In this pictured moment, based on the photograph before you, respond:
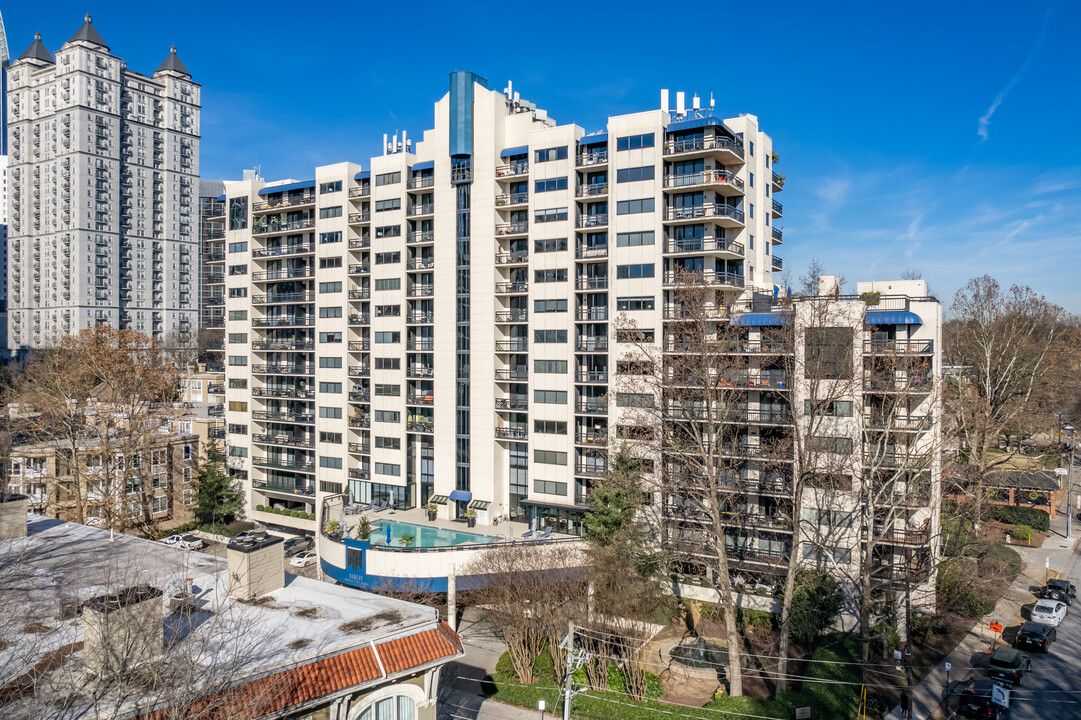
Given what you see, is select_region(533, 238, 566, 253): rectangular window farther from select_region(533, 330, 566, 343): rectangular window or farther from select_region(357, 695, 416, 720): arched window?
select_region(357, 695, 416, 720): arched window

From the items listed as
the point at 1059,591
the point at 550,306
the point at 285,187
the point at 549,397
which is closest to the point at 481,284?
the point at 550,306

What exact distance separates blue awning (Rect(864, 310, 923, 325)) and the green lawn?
16.9 m

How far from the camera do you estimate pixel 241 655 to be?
51.0ft

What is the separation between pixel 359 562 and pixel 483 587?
8.41 m

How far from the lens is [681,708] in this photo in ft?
91.2

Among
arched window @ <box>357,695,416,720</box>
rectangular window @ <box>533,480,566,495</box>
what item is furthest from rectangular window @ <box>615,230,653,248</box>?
arched window @ <box>357,695,416,720</box>

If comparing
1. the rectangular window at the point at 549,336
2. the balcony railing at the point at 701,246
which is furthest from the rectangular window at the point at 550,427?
the balcony railing at the point at 701,246

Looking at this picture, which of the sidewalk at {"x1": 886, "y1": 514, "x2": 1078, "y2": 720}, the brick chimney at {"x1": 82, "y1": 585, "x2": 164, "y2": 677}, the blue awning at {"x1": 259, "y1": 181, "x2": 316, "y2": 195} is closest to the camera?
the brick chimney at {"x1": 82, "y1": 585, "x2": 164, "y2": 677}

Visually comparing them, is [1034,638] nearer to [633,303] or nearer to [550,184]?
[633,303]

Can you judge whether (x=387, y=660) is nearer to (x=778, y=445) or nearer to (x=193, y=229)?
(x=778, y=445)

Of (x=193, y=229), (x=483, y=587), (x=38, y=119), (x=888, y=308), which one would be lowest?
(x=483, y=587)

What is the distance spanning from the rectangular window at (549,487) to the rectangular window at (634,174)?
20769 millimetres

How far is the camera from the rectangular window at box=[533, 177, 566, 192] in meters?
46.3

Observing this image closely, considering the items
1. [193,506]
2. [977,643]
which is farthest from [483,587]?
[193,506]
